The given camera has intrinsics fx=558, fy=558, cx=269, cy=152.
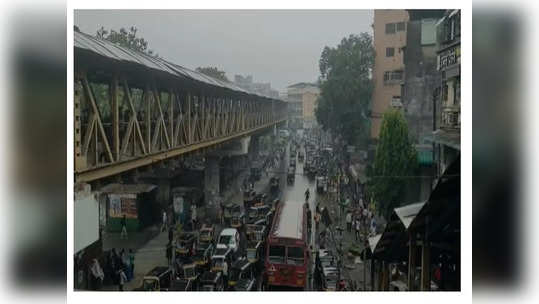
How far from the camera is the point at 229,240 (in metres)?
7.57

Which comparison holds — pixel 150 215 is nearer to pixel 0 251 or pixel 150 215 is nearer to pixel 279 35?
pixel 0 251

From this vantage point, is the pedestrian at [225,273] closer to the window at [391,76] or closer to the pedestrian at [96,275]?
the pedestrian at [96,275]

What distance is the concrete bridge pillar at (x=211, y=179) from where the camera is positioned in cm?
768

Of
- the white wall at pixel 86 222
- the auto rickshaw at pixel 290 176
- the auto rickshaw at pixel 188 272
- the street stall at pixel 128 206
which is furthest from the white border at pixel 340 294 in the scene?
the auto rickshaw at pixel 290 176

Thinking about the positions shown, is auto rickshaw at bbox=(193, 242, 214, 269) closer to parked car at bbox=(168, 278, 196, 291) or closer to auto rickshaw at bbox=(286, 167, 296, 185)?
parked car at bbox=(168, 278, 196, 291)

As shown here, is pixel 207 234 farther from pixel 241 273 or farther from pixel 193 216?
pixel 241 273

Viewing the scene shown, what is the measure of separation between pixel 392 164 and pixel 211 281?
2860mm

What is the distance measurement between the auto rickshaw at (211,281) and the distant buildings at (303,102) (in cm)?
246

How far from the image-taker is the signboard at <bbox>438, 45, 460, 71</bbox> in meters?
7.09

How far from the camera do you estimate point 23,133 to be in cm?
691

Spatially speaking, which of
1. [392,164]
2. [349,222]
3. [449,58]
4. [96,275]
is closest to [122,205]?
[96,275]

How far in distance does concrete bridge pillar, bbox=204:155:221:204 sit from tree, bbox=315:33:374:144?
1.63 meters

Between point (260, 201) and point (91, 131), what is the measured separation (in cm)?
242

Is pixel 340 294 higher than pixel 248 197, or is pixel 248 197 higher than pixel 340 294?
pixel 248 197
